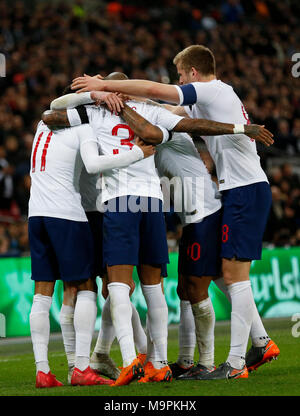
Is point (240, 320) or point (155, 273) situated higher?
point (155, 273)

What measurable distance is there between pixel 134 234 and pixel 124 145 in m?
0.68

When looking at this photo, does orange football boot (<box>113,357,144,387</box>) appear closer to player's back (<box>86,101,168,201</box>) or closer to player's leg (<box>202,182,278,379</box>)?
player's leg (<box>202,182,278,379</box>)

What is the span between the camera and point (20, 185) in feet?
40.0

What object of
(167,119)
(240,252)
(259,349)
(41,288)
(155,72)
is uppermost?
(155,72)

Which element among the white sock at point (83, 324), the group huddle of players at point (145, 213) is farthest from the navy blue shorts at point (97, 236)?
the white sock at point (83, 324)

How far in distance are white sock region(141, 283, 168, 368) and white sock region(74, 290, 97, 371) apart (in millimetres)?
445

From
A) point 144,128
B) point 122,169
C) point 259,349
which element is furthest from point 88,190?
point 259,349

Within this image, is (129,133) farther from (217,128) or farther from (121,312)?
(121,312)

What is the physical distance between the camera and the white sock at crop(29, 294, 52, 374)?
582cm

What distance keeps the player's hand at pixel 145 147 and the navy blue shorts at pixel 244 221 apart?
68 centimetres

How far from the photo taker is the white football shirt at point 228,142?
19.4 ft

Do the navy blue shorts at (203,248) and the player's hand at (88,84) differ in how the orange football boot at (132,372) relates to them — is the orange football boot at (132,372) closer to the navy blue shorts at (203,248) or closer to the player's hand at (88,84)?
the navy blue shorts at (203,248)

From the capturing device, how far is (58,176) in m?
5.98
